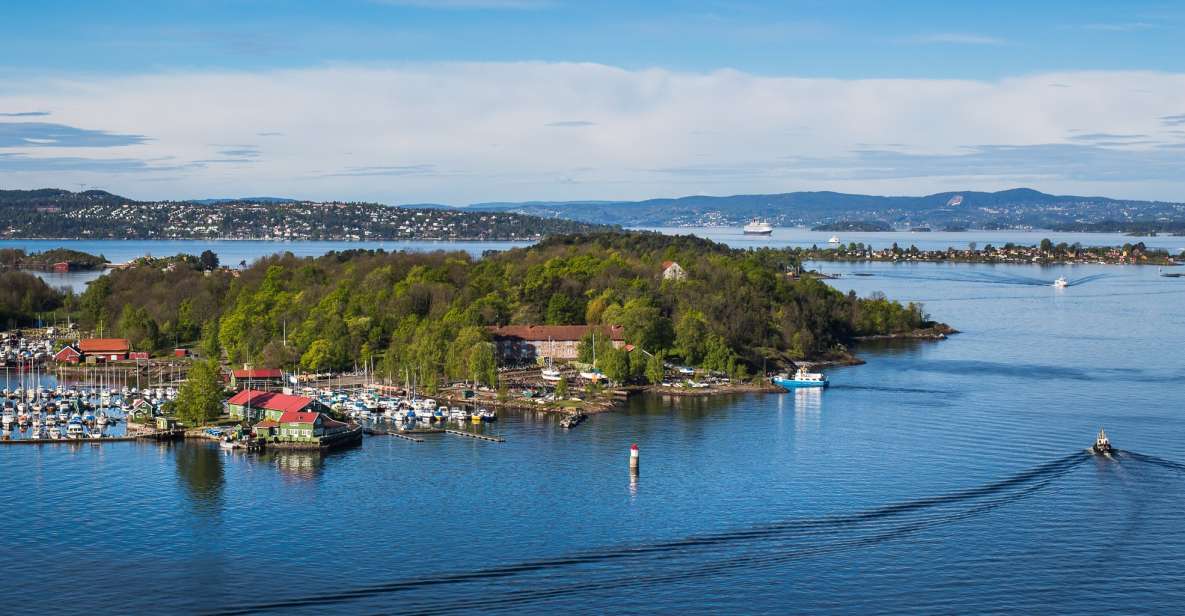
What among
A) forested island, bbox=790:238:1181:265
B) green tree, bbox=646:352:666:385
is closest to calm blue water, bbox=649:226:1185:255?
forested island, bbox=790:238:1181:265

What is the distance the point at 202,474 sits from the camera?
1933cm

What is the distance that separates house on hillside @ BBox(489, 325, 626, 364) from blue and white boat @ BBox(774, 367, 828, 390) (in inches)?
184

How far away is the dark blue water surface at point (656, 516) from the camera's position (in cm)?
1339

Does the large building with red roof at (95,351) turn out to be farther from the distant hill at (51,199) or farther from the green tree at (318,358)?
the distant hill at (51,199)

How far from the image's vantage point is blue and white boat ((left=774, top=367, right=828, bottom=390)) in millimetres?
29172

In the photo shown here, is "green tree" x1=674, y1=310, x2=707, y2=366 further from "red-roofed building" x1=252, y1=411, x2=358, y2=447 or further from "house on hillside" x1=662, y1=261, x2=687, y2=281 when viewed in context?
"red-roofed building" x1=252, y1=411, x2=358, y2=447

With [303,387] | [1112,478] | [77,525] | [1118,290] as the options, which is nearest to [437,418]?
[303,387]

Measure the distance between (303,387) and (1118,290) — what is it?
4691 cm

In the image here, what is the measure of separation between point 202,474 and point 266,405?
371 centimetres

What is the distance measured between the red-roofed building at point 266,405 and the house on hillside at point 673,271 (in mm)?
19673

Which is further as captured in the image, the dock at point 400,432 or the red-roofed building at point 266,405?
the dock at point 400,432

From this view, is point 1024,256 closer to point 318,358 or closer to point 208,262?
point 208,262

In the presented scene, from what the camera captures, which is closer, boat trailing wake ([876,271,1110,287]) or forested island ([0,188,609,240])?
boat trailing wake ([876,271,1110,287])

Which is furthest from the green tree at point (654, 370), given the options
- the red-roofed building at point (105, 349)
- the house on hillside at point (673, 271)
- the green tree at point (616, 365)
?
the red-roofed building at point (105, 349)
